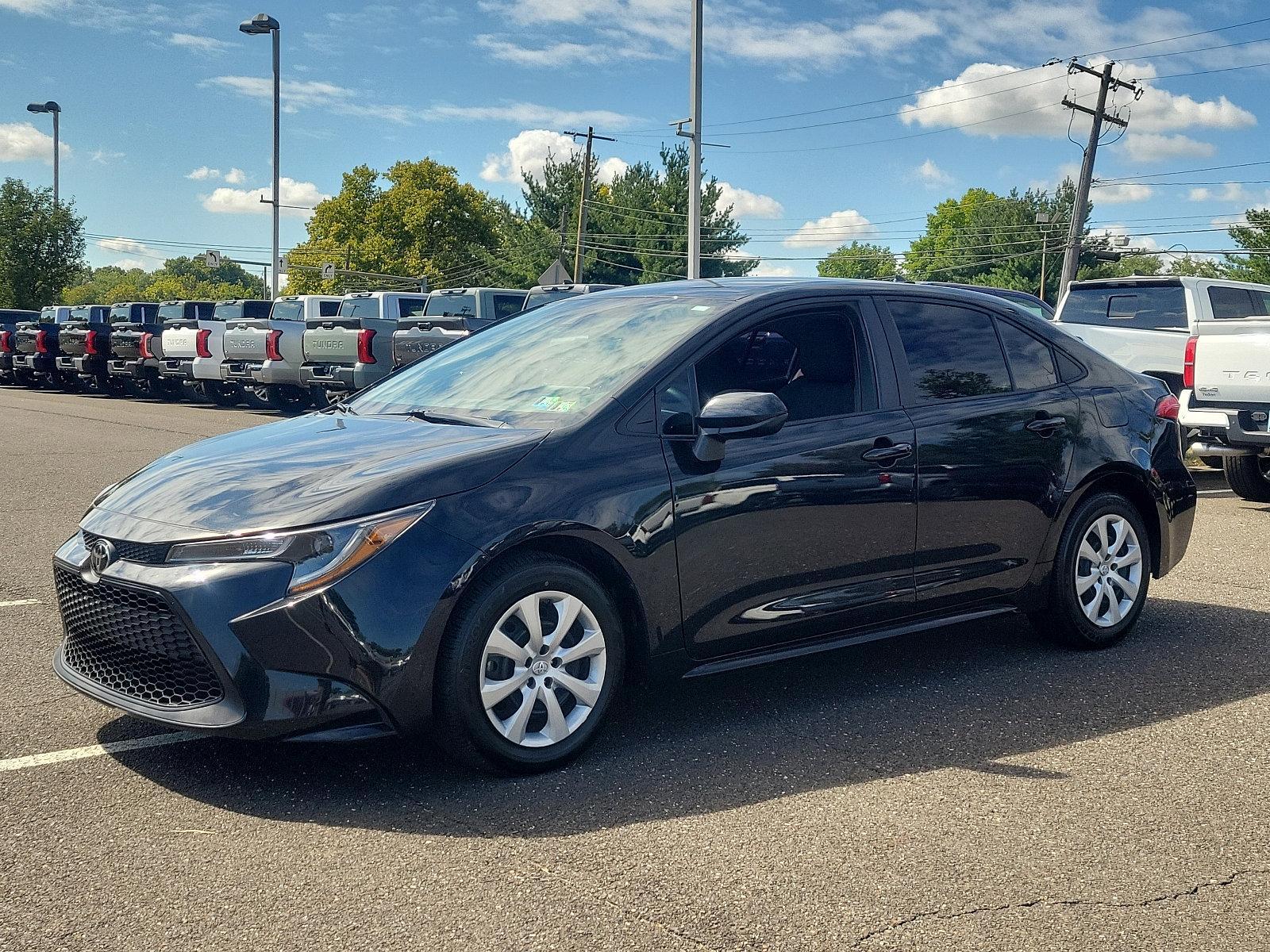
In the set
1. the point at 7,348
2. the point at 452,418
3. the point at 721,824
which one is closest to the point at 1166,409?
the point at 452,418

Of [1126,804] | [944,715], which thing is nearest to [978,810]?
[1126,804]

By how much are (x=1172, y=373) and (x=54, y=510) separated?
10113 millimetres

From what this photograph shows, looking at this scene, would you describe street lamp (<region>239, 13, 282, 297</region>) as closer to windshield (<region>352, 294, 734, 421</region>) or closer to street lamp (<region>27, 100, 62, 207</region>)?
street lamp (<region>27, 100, 62, 207</region>)

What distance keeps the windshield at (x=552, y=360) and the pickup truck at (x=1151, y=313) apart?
8.81 meters

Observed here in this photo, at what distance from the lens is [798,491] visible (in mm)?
4805

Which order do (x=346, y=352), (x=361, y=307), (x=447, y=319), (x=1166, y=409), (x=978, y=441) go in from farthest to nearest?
1. (x=361, y=307)
2. (x=346, y=352)
3. (x=447, y=319)
4. (x=1166, y=409)
5. (x=978, y=441)

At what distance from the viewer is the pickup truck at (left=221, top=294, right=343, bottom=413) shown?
21.1 metres

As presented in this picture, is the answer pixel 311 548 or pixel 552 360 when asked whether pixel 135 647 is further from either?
pixel 552 360

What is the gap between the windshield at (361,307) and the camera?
2469 centimetres

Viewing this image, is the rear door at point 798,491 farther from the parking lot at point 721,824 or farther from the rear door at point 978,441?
the parking lot at point 721,824

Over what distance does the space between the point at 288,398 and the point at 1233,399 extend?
1624 cm

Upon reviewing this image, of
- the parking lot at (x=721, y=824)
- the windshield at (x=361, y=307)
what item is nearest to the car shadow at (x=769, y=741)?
the parking lot at (x=721, y=824)

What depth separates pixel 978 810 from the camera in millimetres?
3967

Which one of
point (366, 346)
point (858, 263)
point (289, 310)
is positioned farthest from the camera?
point (858, 263)
